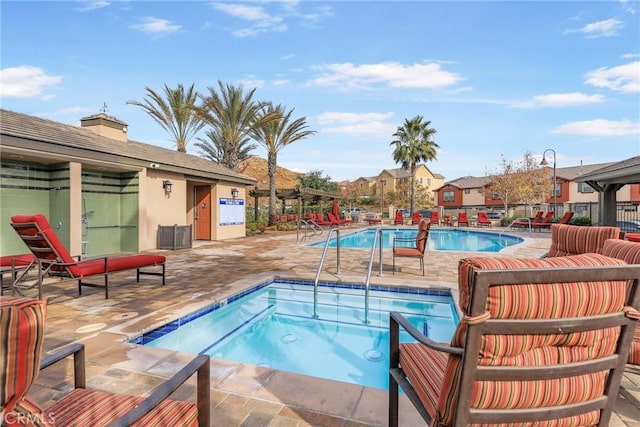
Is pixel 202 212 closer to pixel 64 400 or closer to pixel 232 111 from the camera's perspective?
pixel 232 111

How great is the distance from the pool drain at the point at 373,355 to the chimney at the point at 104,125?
38.0ft

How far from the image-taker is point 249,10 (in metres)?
10.7

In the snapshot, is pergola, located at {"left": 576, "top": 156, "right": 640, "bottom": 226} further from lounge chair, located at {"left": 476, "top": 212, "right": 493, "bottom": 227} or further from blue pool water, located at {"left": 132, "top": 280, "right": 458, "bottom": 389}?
blue pool water, located at {"left": 132, "top": 280, "right": 458, "bottom": 389}

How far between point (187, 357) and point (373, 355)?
2066 mm

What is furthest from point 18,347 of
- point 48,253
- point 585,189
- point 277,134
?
point 585,189

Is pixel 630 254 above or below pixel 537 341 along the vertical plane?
above

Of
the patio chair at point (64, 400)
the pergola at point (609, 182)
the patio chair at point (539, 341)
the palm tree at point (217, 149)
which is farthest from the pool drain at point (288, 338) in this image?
the palm tree at point (217, 149)

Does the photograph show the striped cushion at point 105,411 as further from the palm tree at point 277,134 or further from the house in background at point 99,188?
the palm tree at point 277,134

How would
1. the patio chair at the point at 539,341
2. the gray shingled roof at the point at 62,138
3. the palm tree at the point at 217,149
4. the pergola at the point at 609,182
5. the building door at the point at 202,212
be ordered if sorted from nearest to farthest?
the patio chair at the point at 539,341 → the gray shingled roof at the point at 62,138 → the pergola at the point at 609,182 → the building door at the point at 202,212 → the palm tree at the point at 217,149

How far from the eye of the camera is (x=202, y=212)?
13859 millimetres

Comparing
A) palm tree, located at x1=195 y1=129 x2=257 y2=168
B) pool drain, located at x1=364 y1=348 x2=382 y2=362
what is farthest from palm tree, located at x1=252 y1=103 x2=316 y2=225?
pool drain, located at x1=364 y1=348 x2=382 y2=362

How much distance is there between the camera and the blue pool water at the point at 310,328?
147 inches

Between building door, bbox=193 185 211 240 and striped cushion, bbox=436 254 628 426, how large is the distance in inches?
529

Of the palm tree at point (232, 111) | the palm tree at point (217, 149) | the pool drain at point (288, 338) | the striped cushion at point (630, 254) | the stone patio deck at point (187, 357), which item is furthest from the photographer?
the palm tree at point (217, 149)
